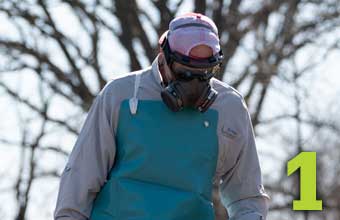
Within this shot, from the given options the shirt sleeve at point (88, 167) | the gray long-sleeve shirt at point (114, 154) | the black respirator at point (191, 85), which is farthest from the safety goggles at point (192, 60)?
the shirt sleeve at point (88, 167)

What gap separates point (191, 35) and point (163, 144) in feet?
1.37

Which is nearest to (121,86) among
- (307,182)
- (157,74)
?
(157,74)

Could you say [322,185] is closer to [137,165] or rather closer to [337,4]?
[337,4]

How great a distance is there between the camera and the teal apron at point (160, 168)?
16.9ft

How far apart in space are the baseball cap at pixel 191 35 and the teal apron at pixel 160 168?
232 mm

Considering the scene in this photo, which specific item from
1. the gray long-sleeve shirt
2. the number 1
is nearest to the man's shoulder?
the gray long-sleeve shirt

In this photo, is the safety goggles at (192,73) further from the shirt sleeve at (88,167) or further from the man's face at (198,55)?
the shirt sleeve at (88,167)

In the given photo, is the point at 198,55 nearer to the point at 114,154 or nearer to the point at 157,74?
the point at 157,74

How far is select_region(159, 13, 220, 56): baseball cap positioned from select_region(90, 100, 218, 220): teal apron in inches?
9.1

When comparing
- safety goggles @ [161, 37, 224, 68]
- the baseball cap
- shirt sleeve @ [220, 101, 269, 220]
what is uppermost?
the baseball cap

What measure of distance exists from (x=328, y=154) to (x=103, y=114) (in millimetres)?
15429

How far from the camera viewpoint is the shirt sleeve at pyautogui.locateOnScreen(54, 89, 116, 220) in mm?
5227

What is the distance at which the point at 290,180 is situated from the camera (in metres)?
19.8

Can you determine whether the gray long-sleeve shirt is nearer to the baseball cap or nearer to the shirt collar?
the shirt collar
